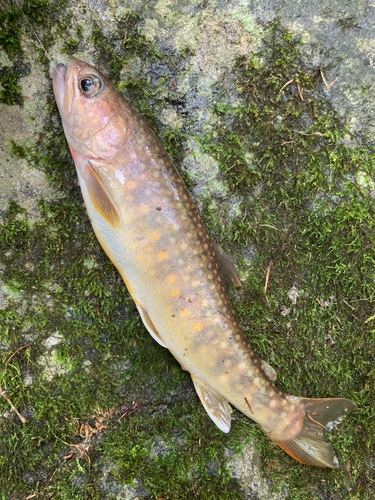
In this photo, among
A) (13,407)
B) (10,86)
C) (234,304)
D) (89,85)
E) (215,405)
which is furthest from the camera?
(234,304)

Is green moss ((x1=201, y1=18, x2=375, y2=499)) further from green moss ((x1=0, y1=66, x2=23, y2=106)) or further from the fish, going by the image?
green moss ((x1=0, y1=66, x2=23, y2=106))

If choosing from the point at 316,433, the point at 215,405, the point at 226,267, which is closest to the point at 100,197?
the point at 226,267

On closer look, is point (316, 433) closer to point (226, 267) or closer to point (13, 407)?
point (226, 267)

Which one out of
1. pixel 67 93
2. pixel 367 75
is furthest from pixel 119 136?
pixel 367 75

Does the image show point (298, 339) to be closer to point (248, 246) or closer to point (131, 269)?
point (248, 246)

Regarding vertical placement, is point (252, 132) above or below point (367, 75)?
above

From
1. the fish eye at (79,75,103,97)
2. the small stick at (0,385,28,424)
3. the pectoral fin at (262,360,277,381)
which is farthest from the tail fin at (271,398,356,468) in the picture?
the fish eye at (79,75,103,97)
